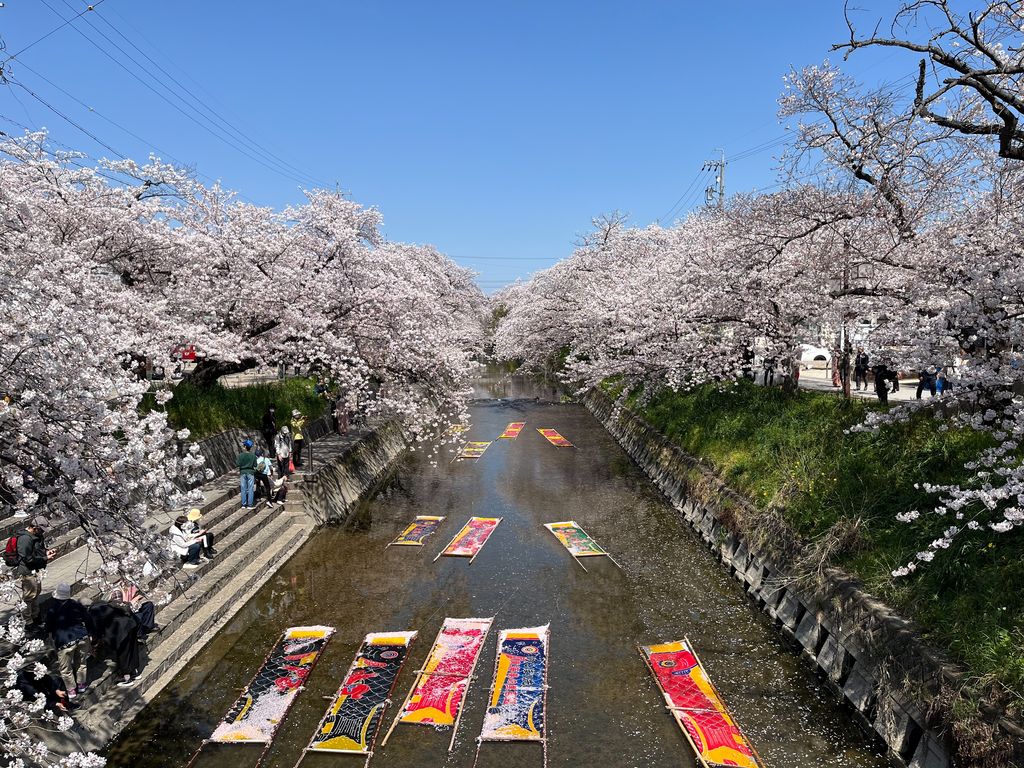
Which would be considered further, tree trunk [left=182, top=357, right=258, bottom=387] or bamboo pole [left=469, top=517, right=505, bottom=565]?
tree trunk [left=182, top=357, right=258, bottom=387]

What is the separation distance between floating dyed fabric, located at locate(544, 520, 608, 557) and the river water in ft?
0.99

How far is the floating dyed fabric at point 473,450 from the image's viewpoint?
27.6 m

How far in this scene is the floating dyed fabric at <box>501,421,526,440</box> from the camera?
1270 inches

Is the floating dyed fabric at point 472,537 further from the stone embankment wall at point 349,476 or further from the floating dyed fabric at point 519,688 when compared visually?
the floating dyed fabric at point 519,688

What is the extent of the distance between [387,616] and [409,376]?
33.2ft

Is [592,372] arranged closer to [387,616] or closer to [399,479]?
[399,479]

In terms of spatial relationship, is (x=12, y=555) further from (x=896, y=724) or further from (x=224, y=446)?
(x=896, y=724)

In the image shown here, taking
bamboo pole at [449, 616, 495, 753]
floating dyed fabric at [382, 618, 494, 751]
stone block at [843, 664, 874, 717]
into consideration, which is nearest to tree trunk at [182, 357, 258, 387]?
floating dyed fabric at [382, 618, 494, 751]

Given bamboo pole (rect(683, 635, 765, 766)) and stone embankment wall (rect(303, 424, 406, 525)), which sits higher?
stone embankment wall (rect(303, 424, 406, 525))

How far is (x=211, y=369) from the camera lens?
63.1 ft

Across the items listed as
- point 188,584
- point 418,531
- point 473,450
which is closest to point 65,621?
point 188,584

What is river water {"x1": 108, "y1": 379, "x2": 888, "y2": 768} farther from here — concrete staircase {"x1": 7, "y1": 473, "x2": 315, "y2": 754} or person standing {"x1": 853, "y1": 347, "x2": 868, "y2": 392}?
person standing {"x1": 853, "y1": 347, "x2": 868, "y2": 392}

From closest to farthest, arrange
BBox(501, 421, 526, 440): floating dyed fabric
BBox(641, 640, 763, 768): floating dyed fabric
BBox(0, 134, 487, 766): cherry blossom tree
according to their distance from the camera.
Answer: BBox(0, 134, 487, 766): cherry blossom tree < BBox(641, 640, 763, 768): floating dyed fabric < BBox(501, 421, 526, 440): floating dyed fabric

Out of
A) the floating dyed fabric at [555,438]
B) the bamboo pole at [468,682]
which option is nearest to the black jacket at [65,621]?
the bamboo pole at [468,682]
